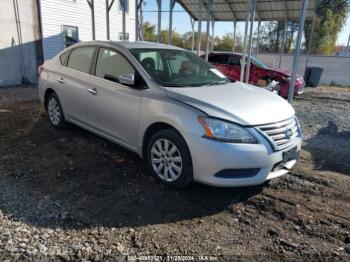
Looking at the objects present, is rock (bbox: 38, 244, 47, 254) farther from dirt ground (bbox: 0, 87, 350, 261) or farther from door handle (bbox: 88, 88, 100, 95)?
door handle (bbox: 88, 88, 100, 95)

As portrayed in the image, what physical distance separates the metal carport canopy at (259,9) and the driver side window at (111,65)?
1025 cm

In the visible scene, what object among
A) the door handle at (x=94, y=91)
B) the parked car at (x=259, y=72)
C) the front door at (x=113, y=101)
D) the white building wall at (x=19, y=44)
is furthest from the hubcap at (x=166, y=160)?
the white building wall at (x=19, y=44)

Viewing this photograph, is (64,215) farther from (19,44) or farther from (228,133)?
(19,44)

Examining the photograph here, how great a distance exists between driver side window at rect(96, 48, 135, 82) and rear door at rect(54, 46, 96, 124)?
0.21 m

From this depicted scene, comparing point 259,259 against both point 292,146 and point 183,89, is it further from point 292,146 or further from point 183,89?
point 183,89

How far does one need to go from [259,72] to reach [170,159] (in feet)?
28.6

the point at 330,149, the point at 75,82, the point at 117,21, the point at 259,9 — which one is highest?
the point at 259,9

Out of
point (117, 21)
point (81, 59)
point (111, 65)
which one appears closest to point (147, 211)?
point (111, 65)

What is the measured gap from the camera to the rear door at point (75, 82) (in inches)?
179

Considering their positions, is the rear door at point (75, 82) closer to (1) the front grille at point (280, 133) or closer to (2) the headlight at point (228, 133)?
(2) the headlight at point (228, 133)

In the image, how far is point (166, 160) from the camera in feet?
11.3

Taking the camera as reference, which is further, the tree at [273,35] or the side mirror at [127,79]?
the tree at [273,35]

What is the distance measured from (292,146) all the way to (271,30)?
29.6 meters

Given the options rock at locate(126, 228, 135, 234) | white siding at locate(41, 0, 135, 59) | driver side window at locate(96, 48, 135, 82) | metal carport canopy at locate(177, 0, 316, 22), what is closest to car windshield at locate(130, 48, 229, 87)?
driver side window at locate(96, 48, 135, 82)
